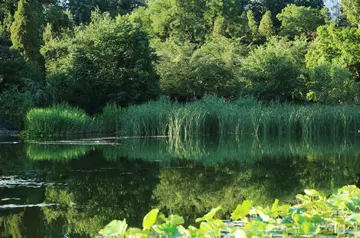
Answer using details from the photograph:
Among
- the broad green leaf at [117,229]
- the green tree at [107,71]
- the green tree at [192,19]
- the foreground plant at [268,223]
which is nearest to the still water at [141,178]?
the foreground plant at [268,223]

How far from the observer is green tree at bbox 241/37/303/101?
2303cm

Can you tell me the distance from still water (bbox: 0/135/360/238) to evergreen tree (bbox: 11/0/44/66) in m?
8.88

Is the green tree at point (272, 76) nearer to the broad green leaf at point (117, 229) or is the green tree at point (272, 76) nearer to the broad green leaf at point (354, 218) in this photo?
the broad green leaf at point (354, 218)

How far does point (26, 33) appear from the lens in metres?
21.6

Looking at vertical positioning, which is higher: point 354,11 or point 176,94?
point 354,11

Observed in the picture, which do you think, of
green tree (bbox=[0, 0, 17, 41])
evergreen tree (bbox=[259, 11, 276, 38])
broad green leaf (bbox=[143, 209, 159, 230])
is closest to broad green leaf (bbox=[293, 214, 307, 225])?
broad green leaf (bbox=[143, 209, 159, 230])

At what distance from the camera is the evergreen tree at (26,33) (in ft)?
71.0

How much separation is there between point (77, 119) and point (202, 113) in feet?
12.5

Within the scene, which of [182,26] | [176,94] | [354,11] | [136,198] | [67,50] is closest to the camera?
[136,198]

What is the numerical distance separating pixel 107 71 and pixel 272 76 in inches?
281

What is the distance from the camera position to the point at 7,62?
1953 centimetres

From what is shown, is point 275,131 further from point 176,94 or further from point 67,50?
point 67,50

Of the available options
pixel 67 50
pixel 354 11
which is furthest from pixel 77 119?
pixel 354 11

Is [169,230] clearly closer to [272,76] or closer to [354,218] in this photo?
[354,218]
